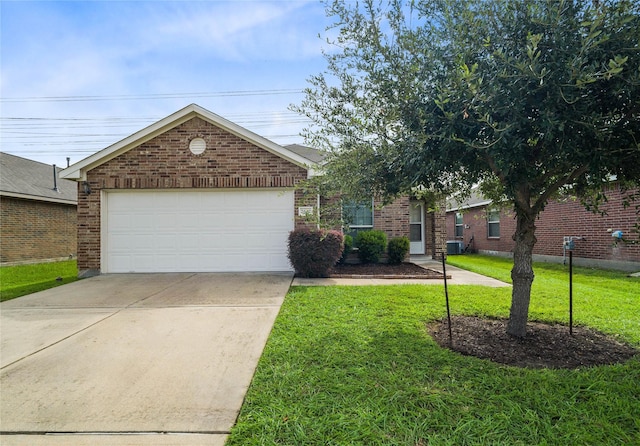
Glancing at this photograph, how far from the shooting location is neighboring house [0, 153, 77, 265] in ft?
41.7

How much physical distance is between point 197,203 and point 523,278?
8.04 m

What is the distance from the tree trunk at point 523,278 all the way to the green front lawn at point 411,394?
2.93 feet

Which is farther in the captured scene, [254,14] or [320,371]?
[254,14]

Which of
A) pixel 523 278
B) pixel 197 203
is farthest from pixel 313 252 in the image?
pixel 523 278

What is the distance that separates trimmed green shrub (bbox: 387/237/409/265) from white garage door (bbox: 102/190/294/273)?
3.45 meters

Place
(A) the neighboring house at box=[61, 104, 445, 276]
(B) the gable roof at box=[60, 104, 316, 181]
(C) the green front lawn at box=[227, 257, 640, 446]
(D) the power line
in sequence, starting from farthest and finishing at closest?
1. (D) the power line
2. (A) the neighboring house at box=[61, 104, 445, 276]
3. (B) the gable roof at box=[60, 104, 316, 181]
4. (C) the green front lawn at box=[227, 257, 640, 446]

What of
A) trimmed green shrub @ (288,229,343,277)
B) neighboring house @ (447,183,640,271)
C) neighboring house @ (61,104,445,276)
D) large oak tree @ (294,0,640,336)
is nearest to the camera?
large oak tree @ (294,0,640,336)

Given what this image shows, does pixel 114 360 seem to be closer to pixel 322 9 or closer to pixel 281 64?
pixel 322 9

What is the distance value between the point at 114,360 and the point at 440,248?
10.8 metres

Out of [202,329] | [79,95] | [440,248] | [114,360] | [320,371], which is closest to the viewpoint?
[320,371]

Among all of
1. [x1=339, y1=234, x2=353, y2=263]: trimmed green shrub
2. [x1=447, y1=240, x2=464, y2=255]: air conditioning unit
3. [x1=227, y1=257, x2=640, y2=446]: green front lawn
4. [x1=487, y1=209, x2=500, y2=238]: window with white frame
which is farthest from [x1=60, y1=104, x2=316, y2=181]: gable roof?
[x1=447, y1=240, x2=464, y2=255]: air conditioning unit

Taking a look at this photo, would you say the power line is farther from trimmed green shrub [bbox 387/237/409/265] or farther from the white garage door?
trimmed green shrub [bbox 387/237/409/265]

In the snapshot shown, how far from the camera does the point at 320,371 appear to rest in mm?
3234

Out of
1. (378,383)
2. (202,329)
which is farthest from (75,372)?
(378,383)
